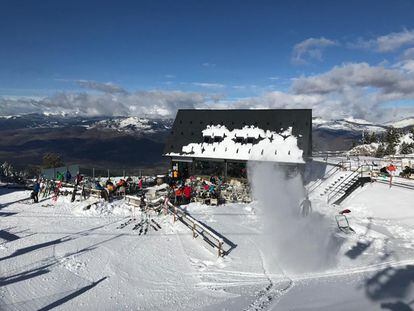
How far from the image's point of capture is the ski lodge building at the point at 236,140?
1058 inches

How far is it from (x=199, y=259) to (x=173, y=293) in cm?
298

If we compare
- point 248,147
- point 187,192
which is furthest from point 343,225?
point 248,147

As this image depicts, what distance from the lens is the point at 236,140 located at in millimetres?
28875

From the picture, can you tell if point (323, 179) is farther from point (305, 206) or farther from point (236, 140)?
point (305, 206)

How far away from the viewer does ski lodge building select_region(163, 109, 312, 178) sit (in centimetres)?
2688

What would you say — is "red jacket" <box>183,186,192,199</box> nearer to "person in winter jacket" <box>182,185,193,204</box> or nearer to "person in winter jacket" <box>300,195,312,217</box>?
"person in winter jacket" <box>182,185,193,204</box>

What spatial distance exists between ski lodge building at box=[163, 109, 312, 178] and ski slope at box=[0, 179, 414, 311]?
6948 mm

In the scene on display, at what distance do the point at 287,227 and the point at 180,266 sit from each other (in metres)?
6.64

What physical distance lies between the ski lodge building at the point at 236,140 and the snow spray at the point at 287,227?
117 cm

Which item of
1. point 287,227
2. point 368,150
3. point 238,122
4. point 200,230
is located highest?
point 238,122

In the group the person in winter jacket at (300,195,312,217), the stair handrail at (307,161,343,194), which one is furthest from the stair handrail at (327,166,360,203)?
the person in winter jacket at (300,195,312,217)

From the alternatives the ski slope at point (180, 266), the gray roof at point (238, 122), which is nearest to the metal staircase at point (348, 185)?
the ski slope at point (180, 266)

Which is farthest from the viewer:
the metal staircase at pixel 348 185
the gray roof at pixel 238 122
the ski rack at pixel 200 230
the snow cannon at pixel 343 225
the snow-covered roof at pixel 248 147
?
the gray roof at pixel 238 122

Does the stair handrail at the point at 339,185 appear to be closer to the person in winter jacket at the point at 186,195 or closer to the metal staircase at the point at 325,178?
the metal staircase at the point at 325,178
